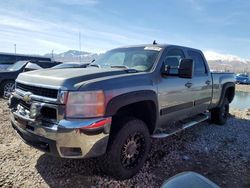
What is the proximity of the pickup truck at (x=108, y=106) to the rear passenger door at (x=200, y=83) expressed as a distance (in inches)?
16.2

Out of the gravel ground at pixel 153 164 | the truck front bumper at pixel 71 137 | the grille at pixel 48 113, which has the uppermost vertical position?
the grille at pixel 48 113

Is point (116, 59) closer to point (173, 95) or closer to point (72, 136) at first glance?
point (173, 95)

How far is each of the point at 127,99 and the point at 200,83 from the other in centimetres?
256

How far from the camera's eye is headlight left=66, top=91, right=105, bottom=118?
9.57 feet

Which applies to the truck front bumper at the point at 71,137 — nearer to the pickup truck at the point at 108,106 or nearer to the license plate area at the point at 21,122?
the pickup truck at the point at 108,106

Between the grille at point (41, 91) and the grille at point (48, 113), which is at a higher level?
the grille at point (41, 91)

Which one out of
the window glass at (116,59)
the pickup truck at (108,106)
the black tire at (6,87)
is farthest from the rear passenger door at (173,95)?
the black tire at (6,87)

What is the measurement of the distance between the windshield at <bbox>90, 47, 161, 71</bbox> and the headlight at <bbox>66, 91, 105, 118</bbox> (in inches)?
52.5

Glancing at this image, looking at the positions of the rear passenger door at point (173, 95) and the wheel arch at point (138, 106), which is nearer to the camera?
the wheel arch at point (138, 106)

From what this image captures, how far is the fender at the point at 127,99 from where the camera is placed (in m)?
3.10

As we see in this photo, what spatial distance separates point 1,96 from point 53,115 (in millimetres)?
8280

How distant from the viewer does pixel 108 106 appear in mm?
3074

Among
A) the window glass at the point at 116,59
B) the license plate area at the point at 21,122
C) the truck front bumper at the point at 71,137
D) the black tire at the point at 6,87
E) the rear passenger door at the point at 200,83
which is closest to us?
the truck front bumper at the point at 71,137

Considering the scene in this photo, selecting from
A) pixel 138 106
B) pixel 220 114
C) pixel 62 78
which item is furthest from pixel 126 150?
pixel 220 114
